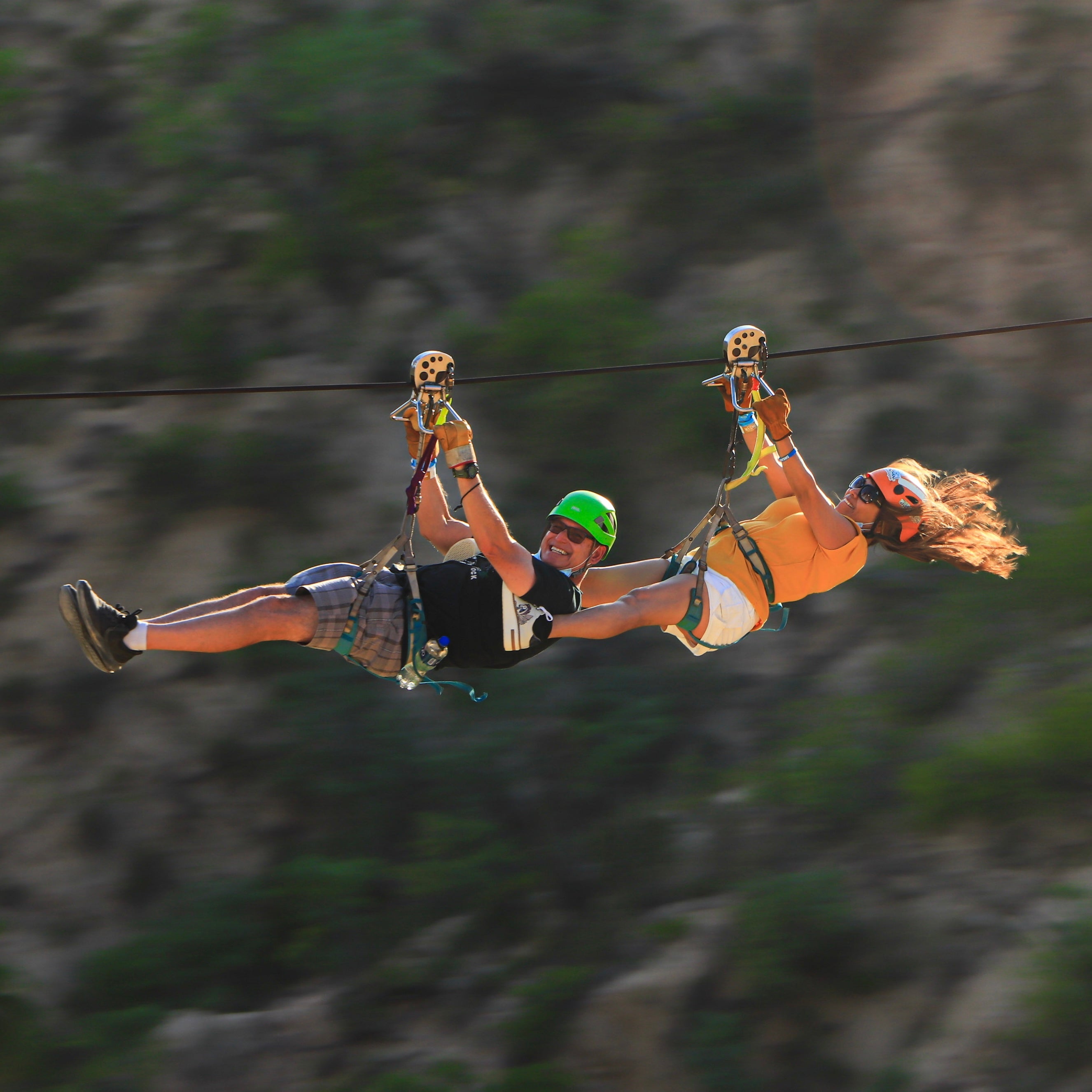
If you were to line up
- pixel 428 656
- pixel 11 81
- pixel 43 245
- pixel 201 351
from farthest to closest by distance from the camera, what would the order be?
pixel 11 81, pixel 43 245, pixel 201 351, pixel 428 656

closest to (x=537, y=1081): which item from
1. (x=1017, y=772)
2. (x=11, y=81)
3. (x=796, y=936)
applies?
(x=796, y=936)

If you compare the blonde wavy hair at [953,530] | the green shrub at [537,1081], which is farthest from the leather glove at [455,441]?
the green shrub at [537,1081]

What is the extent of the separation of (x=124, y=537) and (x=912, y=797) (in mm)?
5758

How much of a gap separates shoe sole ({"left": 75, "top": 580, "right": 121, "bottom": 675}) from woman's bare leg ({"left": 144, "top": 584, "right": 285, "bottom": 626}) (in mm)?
208

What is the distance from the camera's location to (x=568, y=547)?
5.61 m

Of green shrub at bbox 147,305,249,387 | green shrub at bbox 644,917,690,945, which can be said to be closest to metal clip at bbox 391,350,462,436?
green shrub at bbox 644,917,690,945

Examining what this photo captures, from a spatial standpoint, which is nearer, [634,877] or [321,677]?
[634,877]

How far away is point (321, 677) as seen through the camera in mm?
9594

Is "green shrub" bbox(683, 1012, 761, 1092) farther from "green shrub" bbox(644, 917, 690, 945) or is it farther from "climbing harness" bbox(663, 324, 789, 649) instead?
"climbing harness" bbox(663, 324, 789, 649)

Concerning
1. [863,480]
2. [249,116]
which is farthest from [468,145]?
[863,480]

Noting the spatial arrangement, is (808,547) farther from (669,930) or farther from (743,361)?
(669,930)

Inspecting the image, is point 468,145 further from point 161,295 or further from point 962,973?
point 962,973

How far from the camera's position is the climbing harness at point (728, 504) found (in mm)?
5383

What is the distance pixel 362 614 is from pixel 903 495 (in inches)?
89.6
